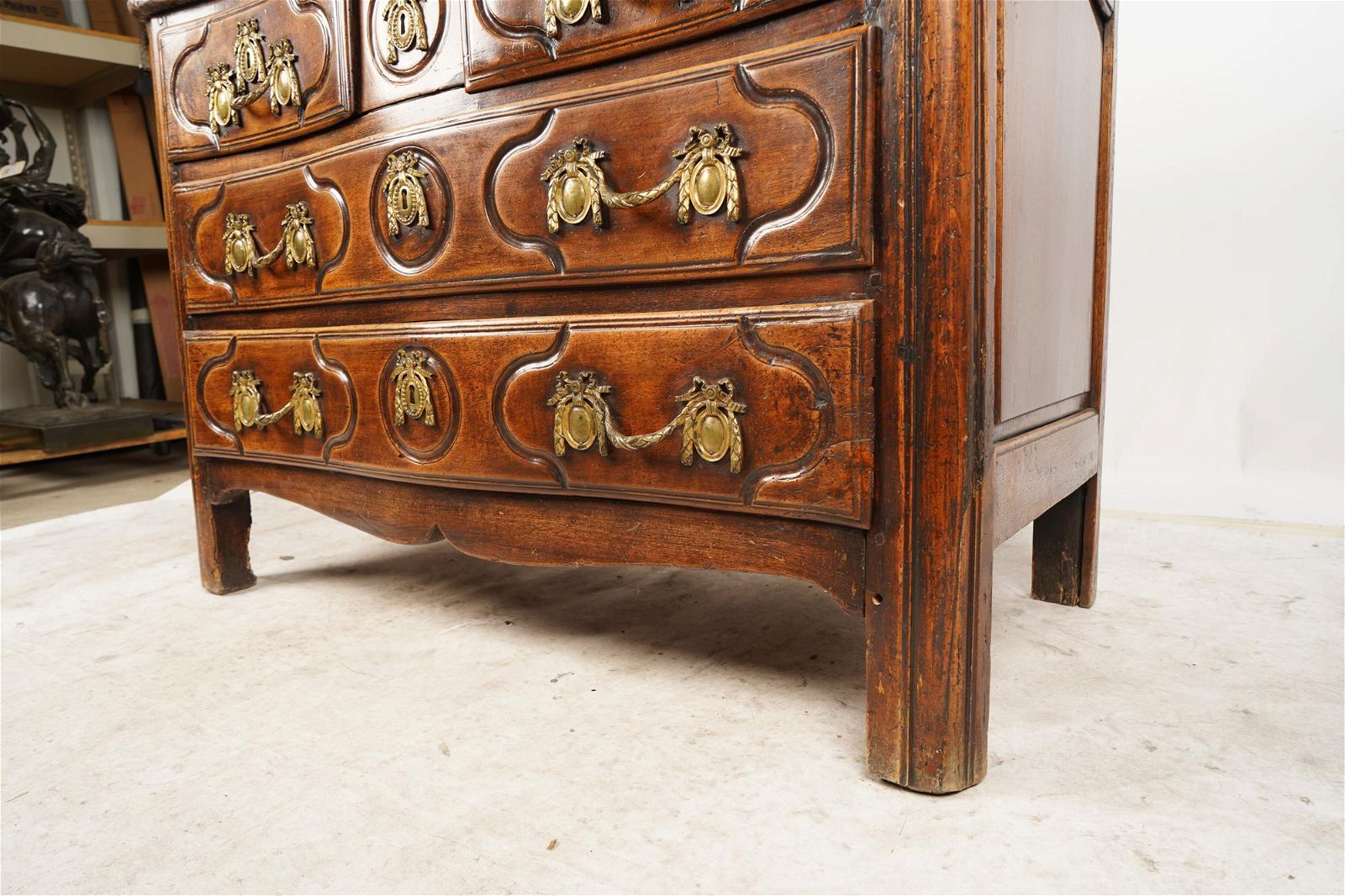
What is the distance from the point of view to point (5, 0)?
3.44 metres

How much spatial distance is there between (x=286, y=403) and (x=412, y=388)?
33cm

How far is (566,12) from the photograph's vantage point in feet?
3.18

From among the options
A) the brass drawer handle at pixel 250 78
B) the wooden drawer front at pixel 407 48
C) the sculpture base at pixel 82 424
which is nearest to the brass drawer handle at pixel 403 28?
the wooden drawer front at pixel 407 48

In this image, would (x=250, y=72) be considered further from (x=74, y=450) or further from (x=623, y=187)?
(x=74, y=450)

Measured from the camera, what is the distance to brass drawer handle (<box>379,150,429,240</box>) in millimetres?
1121

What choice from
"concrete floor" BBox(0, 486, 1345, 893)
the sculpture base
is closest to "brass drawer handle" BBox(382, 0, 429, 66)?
"concrete floor" BBox(0, 486, 1345, 893)

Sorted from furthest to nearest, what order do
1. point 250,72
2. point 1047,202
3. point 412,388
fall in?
1. point 250,72
2. point 412,388
3. point 1047,202

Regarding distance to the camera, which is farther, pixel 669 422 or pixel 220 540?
pixel 220 540

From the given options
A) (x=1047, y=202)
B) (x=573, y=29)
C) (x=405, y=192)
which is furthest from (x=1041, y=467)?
(x=405, y=192)

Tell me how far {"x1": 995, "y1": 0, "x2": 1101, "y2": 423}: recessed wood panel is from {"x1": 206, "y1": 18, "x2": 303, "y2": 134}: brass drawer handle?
0.98 metres

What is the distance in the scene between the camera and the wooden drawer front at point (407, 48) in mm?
1087

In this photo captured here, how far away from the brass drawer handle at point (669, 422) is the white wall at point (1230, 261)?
1.46 meters

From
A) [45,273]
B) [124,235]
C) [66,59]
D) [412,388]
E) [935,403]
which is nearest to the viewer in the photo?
[935,403]

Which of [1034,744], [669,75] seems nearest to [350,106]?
[669,75]
